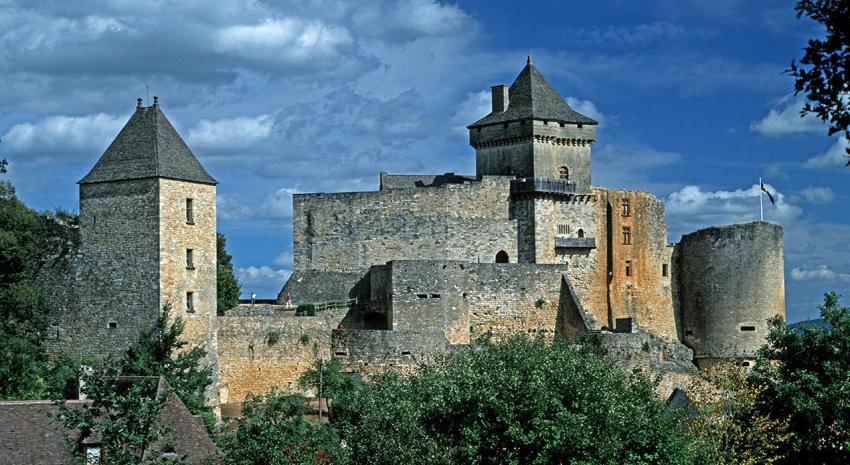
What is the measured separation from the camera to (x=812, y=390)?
147 ft

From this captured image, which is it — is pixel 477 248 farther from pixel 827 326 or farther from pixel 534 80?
pixel 827 326

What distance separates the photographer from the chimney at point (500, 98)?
221ft

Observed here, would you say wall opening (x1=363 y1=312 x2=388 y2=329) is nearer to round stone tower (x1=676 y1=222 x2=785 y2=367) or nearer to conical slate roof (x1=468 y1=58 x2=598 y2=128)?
conical slate roof (x1=468 y1=58 x2=598 y2=128)

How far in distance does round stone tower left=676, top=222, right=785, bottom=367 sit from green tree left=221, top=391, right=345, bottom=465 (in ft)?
99.1

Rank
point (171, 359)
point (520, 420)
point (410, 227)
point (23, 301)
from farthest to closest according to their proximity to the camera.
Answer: point (410, 227), point (23, 301), point (171, 359), point (520, 420)

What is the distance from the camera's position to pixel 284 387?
53594mm

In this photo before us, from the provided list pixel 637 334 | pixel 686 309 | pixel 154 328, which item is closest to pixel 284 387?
pixel 154 328

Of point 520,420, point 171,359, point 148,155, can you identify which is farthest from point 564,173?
point 520,420

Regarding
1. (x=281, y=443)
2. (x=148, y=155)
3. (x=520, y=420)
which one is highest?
(x=148, y=155)

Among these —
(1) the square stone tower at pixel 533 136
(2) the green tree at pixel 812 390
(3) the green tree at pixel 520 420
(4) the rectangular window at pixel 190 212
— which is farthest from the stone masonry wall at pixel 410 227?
(3) the green tree at pixel 520 420

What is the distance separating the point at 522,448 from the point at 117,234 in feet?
65.8

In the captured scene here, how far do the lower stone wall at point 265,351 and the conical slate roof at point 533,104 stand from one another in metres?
17.1

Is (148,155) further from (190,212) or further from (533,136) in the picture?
(533,136)

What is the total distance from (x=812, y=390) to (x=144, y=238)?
81.4 feet
